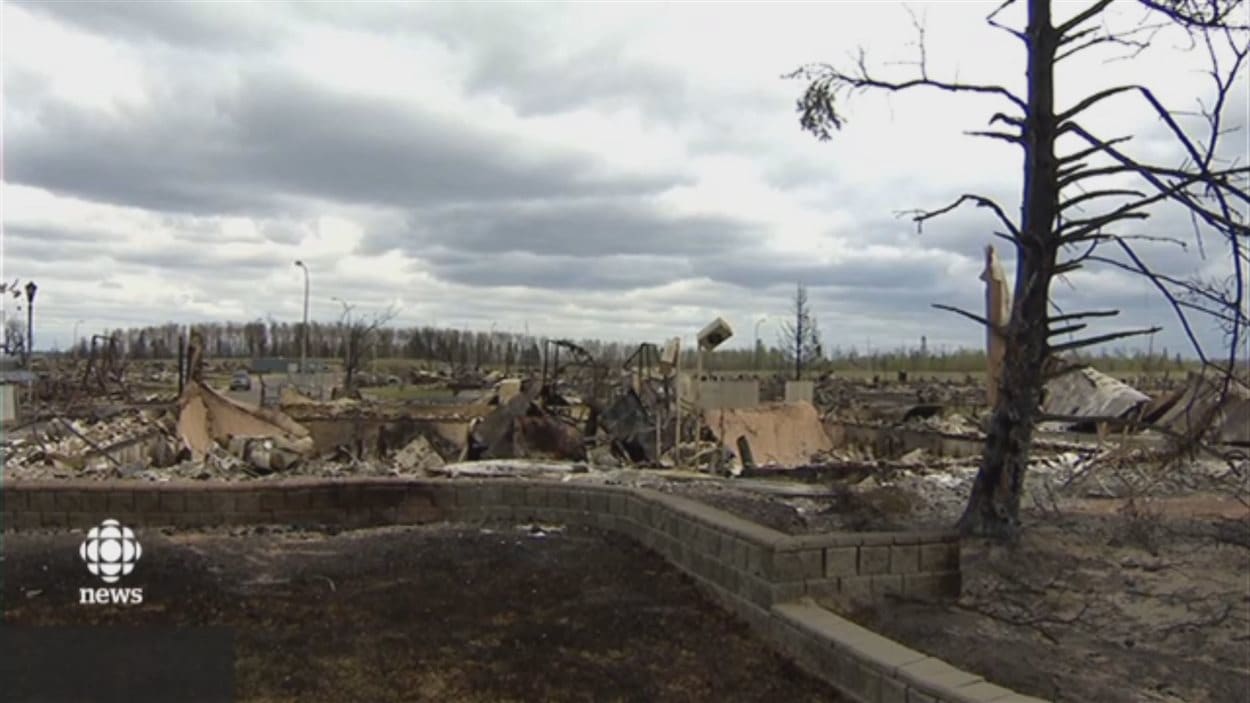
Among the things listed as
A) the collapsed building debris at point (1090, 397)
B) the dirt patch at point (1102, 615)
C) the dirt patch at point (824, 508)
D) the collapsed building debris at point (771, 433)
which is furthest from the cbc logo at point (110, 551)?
the collapsed building debris at point (1090, 397)

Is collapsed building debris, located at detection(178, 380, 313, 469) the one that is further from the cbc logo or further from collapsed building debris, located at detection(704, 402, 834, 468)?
collapsed building debris, located at detection(704, 402, 834, 468)

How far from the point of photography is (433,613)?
5.16 m

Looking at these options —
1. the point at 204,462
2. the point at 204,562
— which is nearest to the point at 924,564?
the point at 204,562

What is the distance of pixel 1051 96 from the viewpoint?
6.38 metres

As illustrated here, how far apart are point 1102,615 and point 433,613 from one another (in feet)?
12.1

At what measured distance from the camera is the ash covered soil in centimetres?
416

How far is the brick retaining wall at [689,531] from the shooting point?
4.16m

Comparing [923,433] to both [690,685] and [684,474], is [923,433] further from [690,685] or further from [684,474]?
[690,685]

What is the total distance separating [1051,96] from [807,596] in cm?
377

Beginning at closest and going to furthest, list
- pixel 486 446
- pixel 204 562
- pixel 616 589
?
pixel 616 589 < pixel 204 562 < pixel 486 446

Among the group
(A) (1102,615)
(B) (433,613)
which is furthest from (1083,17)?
(B) (433,613)

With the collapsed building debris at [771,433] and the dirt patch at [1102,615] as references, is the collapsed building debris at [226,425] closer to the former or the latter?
the collapsed building debris at [771,433]

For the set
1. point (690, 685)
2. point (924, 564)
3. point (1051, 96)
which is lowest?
point (690, 685)

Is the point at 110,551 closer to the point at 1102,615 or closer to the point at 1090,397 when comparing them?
the point at 1102,615
